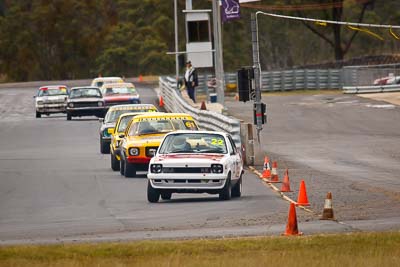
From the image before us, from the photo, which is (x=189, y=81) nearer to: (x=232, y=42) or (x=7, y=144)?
→ (x=7, y=144)

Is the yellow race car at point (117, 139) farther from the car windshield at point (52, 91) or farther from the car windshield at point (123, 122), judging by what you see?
the car windshield at point (52, 91)

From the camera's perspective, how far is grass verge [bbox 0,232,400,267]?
1305cm

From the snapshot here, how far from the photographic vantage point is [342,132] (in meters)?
42.1

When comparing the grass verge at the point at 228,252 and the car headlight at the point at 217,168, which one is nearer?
the grass verge at the point at 228,252

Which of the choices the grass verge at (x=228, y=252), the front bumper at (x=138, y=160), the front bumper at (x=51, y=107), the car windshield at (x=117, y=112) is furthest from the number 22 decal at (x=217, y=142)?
the front bumper at (x=51, y=107)

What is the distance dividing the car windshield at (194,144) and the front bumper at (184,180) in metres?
0.96

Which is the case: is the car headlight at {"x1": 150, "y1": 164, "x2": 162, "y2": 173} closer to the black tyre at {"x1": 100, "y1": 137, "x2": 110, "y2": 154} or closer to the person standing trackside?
the black tyre at {"x1": 100, "y1": 137, "x2": 110, "y2": 154}

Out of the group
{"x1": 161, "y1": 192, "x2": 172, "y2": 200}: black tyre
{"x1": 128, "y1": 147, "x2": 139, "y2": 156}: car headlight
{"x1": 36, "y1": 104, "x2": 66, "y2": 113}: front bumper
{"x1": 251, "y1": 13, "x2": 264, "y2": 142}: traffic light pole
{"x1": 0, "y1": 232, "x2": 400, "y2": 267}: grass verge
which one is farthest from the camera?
{"x1": 36, "y1": 104, "x2": 66, "y2": 113}: front bumper

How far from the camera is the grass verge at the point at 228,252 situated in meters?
13.0

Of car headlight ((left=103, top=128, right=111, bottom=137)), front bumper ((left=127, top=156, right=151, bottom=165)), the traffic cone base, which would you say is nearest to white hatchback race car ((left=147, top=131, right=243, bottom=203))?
front bumper ((left=127, top=156, right=151, bottom=165))

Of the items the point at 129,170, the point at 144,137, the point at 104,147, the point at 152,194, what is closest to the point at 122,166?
the point at 129,170

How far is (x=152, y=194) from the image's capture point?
2148cm

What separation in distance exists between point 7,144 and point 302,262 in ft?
95.3

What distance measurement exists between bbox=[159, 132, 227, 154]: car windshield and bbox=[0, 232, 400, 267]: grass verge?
6519mm
